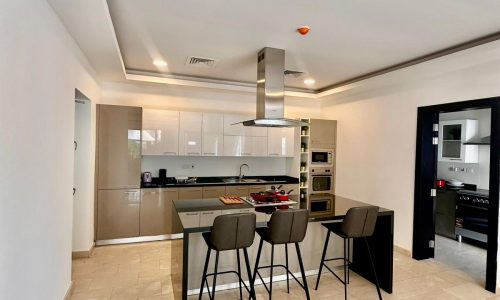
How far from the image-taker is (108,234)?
4379mm

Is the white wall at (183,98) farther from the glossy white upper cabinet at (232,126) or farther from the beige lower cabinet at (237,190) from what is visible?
the beige lower cabinet at (237,190)

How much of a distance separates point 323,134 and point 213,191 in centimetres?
249

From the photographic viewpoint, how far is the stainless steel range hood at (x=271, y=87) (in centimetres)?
344

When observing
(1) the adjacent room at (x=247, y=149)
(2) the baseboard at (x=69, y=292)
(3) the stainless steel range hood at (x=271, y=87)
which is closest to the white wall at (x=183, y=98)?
(1) the adjacent room at (x=247, y=149)

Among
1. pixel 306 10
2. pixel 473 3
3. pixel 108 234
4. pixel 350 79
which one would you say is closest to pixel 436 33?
pixel 473 3

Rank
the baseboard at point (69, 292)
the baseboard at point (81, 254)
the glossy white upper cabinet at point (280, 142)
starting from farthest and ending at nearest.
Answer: the glossy white upper cabinet at point (280, 142) → the baseboard at point (81, 254) → the baseboard at point (69, 292)

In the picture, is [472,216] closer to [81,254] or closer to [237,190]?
[237,190]

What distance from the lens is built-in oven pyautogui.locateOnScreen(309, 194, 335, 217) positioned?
2.97m

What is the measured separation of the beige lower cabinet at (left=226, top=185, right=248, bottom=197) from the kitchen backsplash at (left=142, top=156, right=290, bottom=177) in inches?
23.5

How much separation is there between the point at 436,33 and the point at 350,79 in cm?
197

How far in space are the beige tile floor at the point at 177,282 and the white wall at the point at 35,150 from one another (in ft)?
1.61

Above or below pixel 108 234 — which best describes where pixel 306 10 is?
above

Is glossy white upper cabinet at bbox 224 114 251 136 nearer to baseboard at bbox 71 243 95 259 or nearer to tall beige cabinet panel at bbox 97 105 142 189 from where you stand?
tall beige cabinet panel at bbox 97 105 142 189

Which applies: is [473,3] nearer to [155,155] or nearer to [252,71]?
[252,71]
